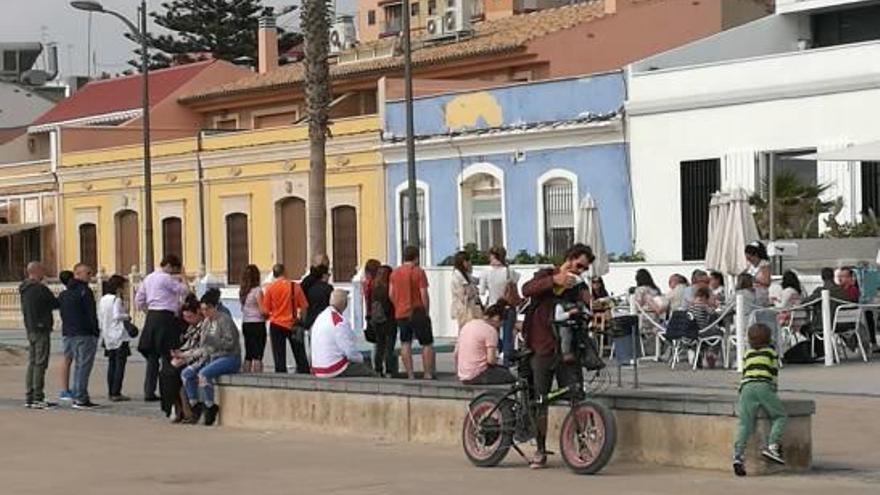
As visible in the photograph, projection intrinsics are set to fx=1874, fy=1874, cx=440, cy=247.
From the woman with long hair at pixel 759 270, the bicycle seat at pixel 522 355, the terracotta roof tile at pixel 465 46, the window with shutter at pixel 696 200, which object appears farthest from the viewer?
the terracotta roof tile at pixel 465 46

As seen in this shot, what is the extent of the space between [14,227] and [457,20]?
46.2 feet

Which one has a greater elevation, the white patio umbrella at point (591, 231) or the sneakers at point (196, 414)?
the white patio umbrella at point (591, 231)

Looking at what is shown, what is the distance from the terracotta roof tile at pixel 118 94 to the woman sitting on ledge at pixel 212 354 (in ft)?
118

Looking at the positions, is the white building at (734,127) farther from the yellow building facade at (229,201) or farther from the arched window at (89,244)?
the arched window at (89,244)

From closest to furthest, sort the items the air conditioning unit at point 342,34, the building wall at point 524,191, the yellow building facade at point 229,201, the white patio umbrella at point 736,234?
the white patio umbrella at point 736,234
the building wall at point 524,191
the yellow building facade at point 229,201
the air conditioning unit at point 342,34

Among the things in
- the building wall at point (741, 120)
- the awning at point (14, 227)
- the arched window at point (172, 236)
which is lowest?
the arched window at point (172, 236)

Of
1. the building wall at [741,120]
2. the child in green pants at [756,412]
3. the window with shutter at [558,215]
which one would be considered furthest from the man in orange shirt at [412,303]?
the window with shutter at [558,215]

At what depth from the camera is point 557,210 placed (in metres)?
36.4

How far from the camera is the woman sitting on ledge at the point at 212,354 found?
Result: 1911 centimetres

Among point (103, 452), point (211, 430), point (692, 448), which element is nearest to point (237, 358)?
point (211, 430)

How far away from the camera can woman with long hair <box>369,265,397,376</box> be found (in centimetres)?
2280

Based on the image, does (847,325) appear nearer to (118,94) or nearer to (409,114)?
(409,114)

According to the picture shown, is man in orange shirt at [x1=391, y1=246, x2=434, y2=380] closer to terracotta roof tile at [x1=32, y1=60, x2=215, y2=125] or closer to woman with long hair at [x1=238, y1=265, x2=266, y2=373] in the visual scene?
woman with long hair at [x1=238, y1=265, x2=266, y2=373]

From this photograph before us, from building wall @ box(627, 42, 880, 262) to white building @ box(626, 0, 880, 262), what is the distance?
17 mm
